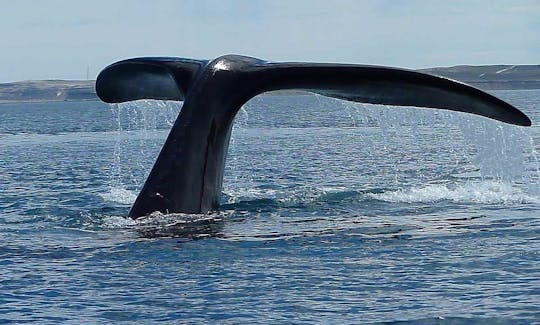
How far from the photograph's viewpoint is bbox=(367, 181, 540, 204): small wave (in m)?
16.5

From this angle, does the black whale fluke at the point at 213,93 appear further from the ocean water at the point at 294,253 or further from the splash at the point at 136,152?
the splash at the point at 136,152

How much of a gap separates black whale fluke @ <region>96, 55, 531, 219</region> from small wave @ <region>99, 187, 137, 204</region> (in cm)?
420

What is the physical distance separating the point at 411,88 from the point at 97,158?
22609 mm

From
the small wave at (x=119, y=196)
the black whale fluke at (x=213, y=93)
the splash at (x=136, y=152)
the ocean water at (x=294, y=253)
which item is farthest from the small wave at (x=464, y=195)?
the small wave at (x=119, y=196)

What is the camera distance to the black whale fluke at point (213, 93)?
12.8 meters

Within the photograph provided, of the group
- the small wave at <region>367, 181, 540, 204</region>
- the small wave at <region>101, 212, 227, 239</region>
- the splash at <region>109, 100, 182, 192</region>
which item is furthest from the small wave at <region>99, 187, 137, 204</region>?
the small wave at <region>101, 212, 227, 239</region>

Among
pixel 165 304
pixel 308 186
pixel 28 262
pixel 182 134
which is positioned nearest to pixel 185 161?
pixel 182 134

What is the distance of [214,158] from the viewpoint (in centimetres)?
1359

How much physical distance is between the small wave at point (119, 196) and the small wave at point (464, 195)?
12.7 feet

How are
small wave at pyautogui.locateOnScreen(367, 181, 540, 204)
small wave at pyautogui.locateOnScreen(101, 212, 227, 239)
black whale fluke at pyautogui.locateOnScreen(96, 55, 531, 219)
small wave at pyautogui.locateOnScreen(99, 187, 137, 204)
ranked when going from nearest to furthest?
black whale fluke at pyautogui.locateOnScreen(96, 55, 531, 219)
small wave at pyautogui.locateOnScreen(101, 212, 227, 239)
small wave at pyautogui.locateOnScreen(367, 181, 540, 204)
small wave at pyautogui.locateOnScreen(99, 187, 137, 204)

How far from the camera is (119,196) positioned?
1925 cm

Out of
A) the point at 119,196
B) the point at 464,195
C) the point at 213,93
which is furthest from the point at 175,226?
the point at 119,196

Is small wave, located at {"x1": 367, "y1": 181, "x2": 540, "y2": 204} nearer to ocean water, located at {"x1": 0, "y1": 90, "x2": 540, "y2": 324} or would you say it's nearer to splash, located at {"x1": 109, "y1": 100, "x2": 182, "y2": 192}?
ocean water, located at {"x1": 0, "y1": 90, "x2": 540, "y2": 324}

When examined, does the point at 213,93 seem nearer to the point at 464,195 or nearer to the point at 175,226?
the point at 175,226
